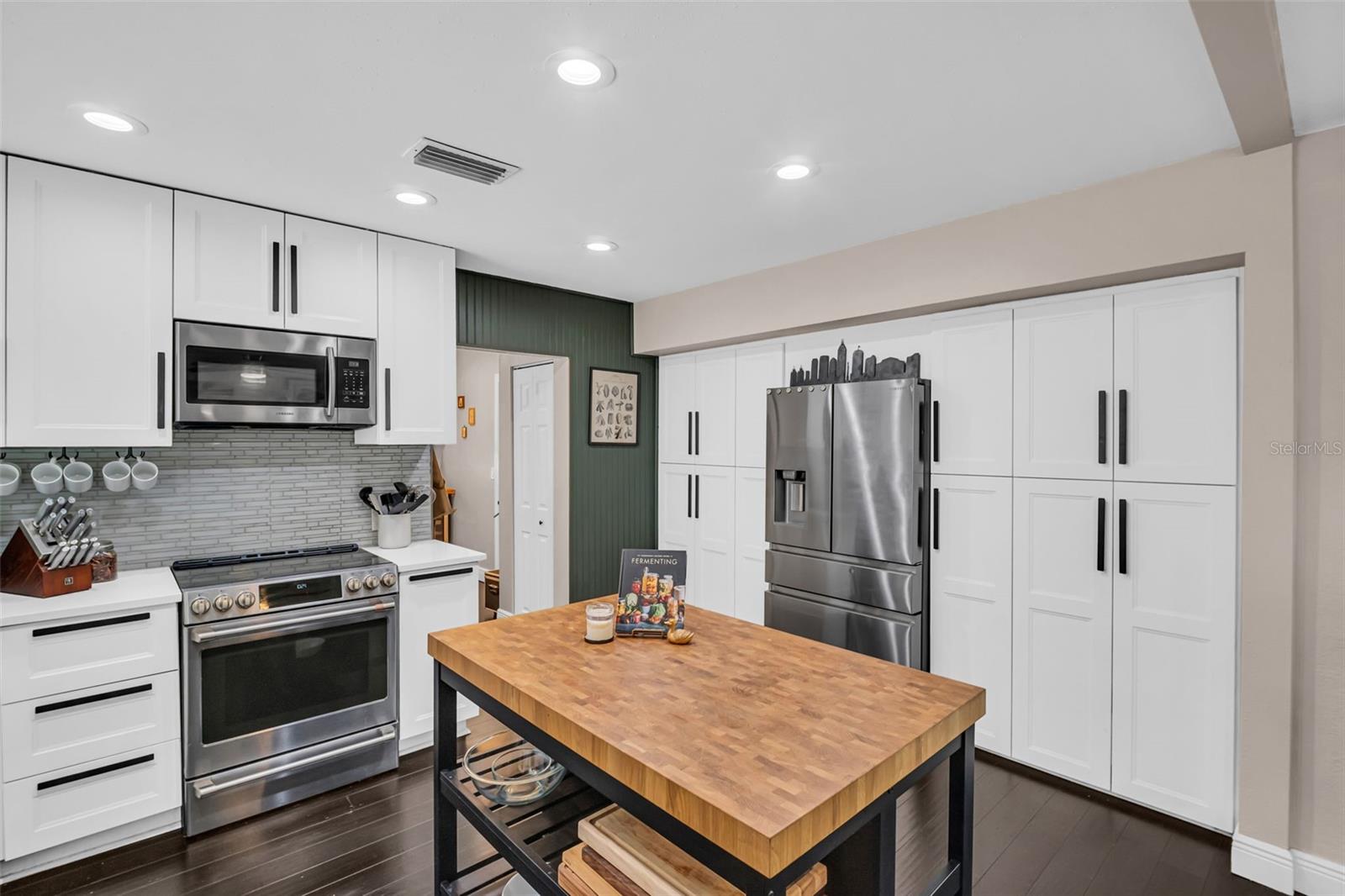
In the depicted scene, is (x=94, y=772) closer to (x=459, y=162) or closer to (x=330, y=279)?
(x=330, y=279)

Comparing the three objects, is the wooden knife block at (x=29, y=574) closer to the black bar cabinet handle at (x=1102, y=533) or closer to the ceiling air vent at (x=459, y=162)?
the ceiling air vent at (x=459, y=162)

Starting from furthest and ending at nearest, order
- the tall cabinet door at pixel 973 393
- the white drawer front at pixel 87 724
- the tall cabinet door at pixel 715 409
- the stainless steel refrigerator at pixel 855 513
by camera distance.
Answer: the tall cabinet door at pixel 715 409
the stainless steel refrigerator at pixel 855 513
the tall cabinet door at pixel 973 393
the white drawer front at pixel 87 724

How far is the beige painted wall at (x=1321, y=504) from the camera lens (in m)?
2.14

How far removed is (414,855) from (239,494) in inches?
73.7

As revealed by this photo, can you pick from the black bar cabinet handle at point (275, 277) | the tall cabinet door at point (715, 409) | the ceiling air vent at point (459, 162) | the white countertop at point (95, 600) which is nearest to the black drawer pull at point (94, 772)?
the white countertop at point (95, 600)

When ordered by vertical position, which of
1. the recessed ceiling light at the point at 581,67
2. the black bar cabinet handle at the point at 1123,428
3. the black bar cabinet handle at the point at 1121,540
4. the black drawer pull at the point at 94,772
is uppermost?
the recessed ceiling light at the point at 581,67

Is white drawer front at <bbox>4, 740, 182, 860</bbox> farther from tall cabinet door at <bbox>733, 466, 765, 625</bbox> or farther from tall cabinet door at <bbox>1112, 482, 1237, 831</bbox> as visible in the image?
tall cabinet door at <bbox>1112, 482, 1237, 831</bbox>

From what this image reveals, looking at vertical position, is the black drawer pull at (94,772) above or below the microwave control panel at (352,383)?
below

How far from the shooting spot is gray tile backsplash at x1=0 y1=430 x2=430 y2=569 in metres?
2.84

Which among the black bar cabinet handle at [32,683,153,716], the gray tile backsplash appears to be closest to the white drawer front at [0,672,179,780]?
the black bar cabinet handle at [32,683,153,716]

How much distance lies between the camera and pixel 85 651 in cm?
235

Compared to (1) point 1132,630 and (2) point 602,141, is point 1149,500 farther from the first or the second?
(2) point 602,141

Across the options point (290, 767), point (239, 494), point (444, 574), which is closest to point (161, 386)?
point (239, 494)

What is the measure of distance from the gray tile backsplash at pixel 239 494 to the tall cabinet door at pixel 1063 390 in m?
3.14
